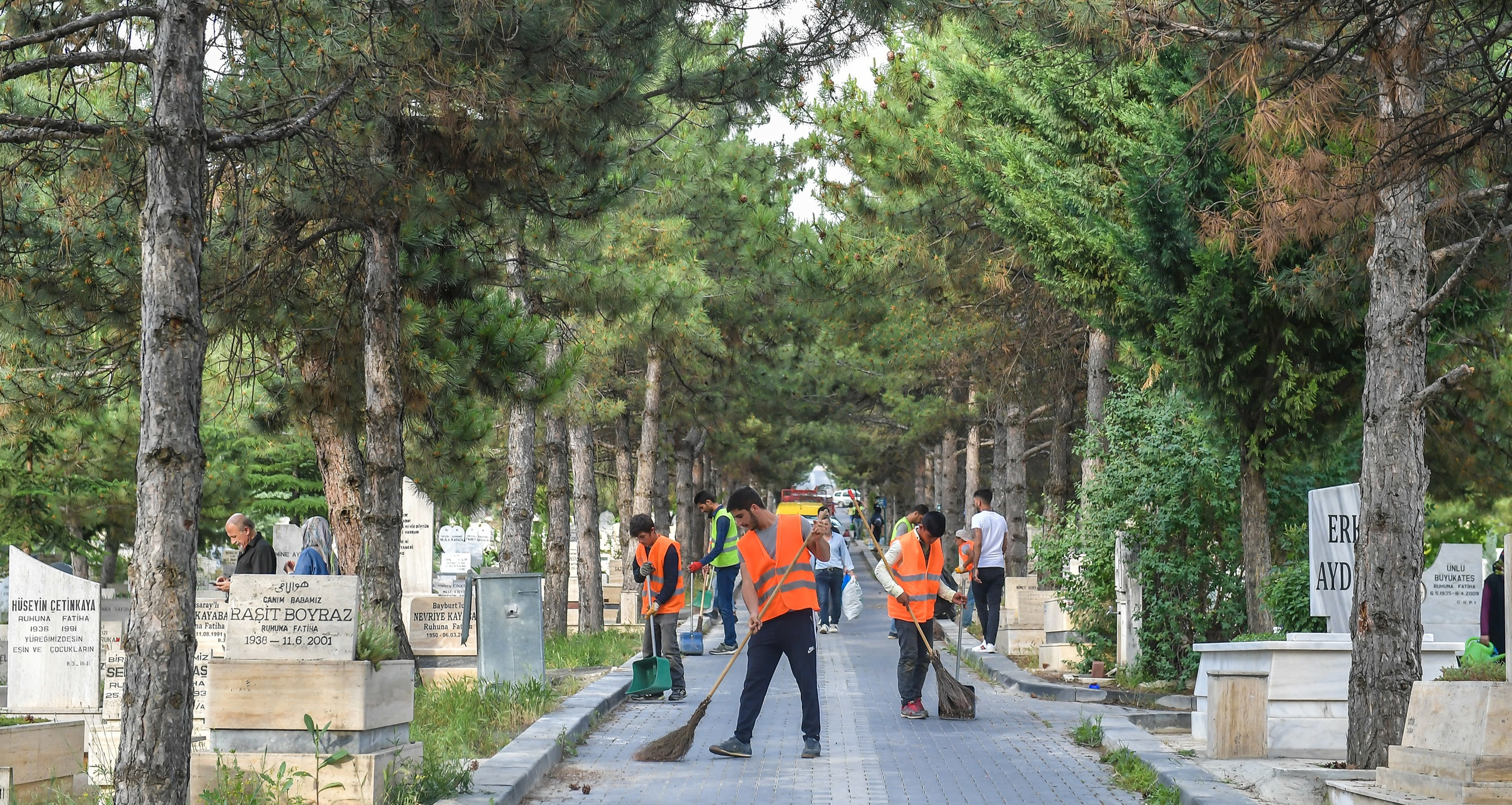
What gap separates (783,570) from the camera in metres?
10.4

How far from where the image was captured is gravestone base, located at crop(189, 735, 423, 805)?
7516 mm

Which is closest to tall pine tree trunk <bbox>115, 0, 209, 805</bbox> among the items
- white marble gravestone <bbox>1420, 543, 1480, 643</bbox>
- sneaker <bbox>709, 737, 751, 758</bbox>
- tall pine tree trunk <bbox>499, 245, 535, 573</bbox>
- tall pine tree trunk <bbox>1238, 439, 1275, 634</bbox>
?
sneaker <bbox>709, 737, 751, 758</bbox>

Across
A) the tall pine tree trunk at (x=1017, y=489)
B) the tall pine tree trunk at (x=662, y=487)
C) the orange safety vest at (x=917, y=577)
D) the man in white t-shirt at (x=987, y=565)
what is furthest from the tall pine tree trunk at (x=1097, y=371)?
the tall pine tree trunk at (x=662, y=487)

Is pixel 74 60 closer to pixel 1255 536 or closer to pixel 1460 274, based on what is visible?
pixel 1460 274

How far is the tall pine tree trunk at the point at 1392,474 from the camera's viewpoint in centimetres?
807

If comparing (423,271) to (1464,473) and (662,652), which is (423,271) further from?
(1464,473)

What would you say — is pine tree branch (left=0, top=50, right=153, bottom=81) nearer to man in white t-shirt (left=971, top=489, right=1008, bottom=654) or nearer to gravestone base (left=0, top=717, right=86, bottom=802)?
gravestone base (left=0, top=717, right=86, bottom=802)

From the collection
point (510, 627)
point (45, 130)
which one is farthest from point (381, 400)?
point (45, 130)

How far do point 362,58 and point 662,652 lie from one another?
769 centimetres

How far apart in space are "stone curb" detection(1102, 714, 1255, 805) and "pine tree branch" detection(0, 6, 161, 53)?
647cm

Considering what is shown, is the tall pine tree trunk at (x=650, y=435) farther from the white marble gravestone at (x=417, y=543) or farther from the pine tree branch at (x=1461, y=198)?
the pine tree branch at (x=1461, y=198)

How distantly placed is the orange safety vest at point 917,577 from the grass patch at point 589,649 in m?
5.24

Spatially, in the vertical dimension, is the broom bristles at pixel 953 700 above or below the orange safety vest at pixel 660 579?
below

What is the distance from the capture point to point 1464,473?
73.7 feet
